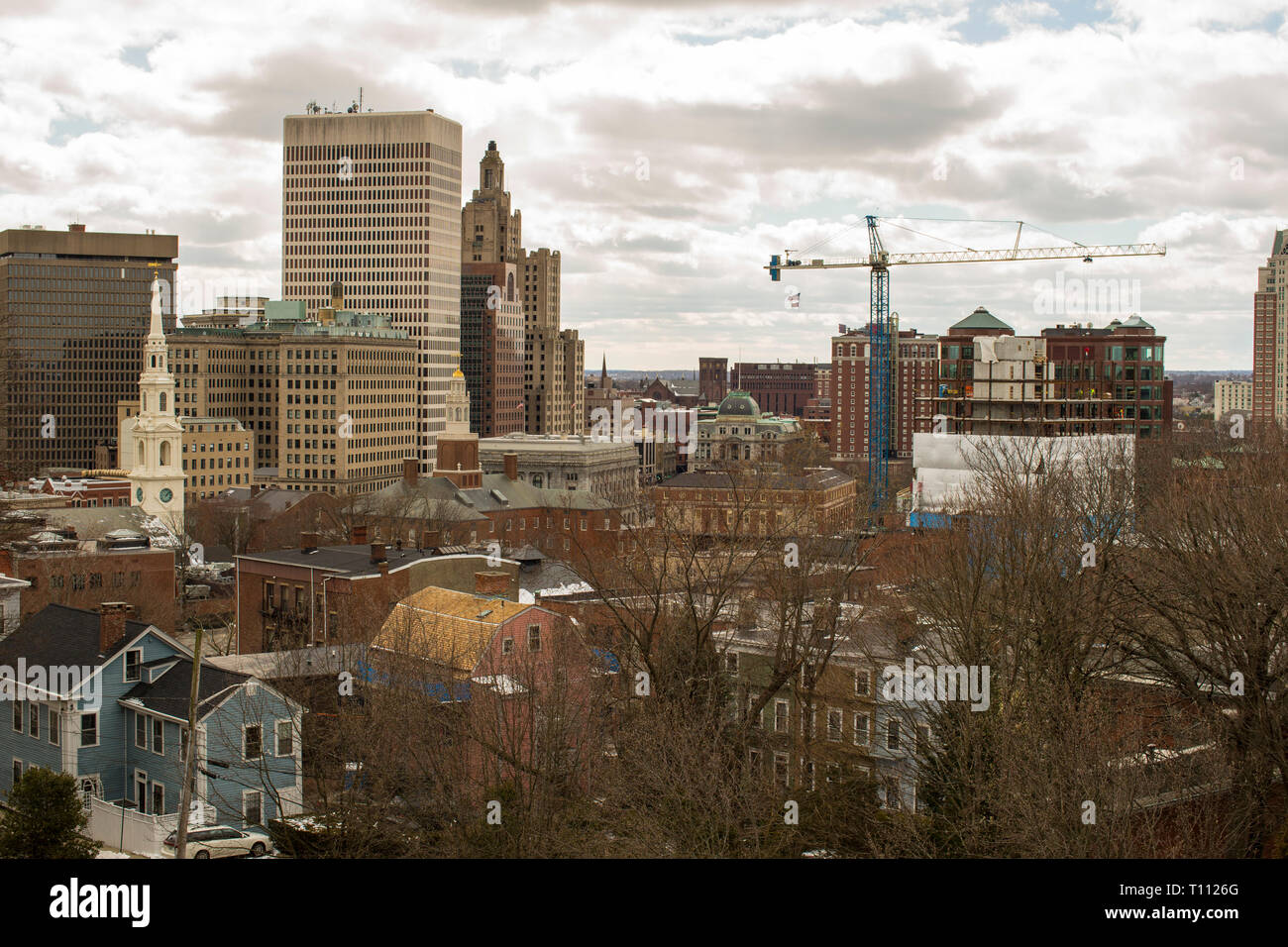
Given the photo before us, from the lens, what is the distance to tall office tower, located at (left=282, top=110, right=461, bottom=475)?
174 m

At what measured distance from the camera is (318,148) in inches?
6929

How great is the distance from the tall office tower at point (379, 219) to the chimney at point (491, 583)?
418 ft

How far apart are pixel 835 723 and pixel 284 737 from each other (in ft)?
41.0

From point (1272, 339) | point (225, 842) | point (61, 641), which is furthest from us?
point (1272, 339)

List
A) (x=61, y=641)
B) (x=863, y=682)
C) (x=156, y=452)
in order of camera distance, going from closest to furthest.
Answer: (x=863, y=682), (x=61, y=641), (x=156, y=452)

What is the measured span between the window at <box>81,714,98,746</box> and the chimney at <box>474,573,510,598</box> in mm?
16217

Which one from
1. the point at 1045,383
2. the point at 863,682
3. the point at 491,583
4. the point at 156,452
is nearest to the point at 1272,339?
the point at 1045,383

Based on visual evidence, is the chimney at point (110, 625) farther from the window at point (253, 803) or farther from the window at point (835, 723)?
the window at point (835, 723)

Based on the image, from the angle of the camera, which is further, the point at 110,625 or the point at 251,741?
the point at 110,625

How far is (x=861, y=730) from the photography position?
29906mm

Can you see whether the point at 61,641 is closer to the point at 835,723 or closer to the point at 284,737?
the point at 284,737

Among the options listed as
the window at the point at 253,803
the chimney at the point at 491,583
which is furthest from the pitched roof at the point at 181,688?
the chimney at the point at 491,583

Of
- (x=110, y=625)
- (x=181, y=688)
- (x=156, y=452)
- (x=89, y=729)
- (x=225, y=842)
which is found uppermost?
(x=156, y=452)

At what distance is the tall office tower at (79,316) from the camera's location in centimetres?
16900
